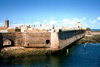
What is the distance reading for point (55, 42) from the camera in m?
23.2

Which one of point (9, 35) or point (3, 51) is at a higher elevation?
point (9, 35)

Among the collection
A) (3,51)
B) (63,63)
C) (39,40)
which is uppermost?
(39,40)

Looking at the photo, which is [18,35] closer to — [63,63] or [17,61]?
[17,61]

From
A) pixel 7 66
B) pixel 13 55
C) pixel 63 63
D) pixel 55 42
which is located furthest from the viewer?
pixel 55 42

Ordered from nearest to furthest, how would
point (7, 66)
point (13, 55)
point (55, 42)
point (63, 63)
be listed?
point (7, 66) < point (63, 63) < point (13, 55) < point (55, 42)

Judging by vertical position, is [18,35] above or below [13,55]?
above

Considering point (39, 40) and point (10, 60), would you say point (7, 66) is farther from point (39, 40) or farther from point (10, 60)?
point (39, 40)

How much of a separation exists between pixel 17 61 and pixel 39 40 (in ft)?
19.7

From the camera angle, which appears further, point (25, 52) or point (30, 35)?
point (30, 35)

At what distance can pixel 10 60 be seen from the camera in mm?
20047

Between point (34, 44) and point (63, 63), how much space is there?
7061mm

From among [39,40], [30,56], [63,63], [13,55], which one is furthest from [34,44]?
[63,63]

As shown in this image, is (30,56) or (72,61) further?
(30,56)

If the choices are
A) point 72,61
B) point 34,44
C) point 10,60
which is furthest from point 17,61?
point 72,61
